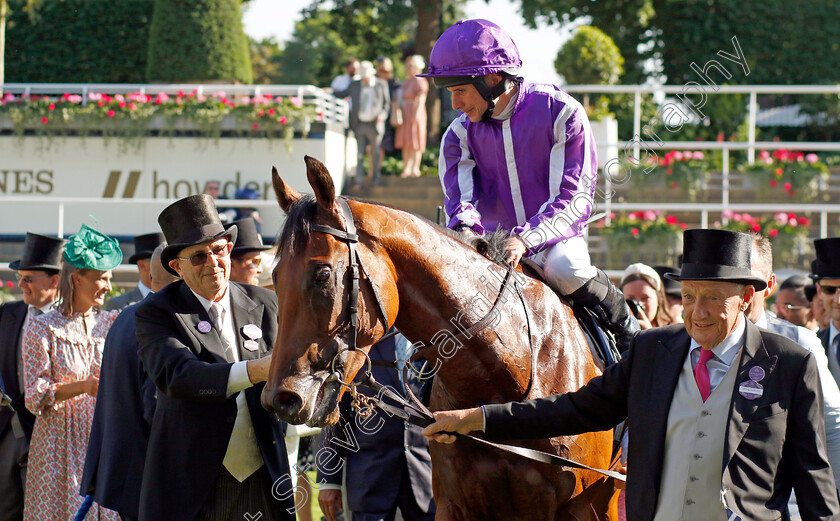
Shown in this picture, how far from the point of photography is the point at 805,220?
12555 mm

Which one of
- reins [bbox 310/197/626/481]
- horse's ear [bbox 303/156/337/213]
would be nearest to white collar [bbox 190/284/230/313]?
reins [bbox 310/197/626/481]

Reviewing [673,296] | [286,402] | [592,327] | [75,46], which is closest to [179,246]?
[286,402]

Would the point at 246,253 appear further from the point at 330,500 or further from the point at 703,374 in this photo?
the point at 703,374

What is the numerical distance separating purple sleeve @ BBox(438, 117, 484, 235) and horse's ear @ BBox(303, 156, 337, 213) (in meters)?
0.97

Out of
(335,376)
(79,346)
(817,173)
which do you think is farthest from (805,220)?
(335,376)

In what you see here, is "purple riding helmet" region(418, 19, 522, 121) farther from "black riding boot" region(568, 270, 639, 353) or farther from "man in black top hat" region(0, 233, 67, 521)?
"man in black top hat" region(0, 233, 67, 521)

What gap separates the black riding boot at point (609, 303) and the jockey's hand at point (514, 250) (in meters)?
0.36

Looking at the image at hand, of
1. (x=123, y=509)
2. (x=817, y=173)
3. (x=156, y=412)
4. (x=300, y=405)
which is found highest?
(x=817, y=173)

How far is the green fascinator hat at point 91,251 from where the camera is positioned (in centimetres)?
542

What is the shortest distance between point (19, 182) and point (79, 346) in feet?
36.8

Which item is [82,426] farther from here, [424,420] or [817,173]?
[817,173]

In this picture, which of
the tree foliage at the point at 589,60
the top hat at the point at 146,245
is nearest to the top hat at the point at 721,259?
the top hat at the point at 146,245

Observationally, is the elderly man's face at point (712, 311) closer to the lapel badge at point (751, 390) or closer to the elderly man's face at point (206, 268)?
the lapel badge at point (751, 390)

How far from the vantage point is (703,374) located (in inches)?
122
